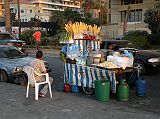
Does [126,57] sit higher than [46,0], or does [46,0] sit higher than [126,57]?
[46,0]

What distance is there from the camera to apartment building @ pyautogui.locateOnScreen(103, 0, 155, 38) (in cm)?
4984

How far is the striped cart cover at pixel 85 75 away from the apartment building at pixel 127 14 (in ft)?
120

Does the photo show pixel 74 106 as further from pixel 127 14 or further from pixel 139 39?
pixel 127 14

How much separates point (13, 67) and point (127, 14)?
126ft

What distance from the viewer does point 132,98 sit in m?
10.9

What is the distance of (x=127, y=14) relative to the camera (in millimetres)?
50438

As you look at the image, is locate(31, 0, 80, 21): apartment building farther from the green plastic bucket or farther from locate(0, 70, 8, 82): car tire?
the green plastic bucket

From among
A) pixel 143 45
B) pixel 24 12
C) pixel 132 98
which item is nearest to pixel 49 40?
pixel 143 45

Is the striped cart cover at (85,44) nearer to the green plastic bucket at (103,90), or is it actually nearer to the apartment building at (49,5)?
the green plastic bucket at (103,90)

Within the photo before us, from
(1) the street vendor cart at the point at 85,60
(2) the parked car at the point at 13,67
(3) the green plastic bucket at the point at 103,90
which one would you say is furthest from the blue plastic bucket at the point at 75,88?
(2) the parked car at the point at 13,67

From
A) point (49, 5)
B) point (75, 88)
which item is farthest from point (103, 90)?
point (49, 5)

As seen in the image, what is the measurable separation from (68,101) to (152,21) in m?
24.0

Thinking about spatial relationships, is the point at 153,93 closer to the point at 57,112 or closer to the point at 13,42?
the point at 57,112

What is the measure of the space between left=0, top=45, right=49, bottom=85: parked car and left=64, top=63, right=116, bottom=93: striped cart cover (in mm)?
2399
